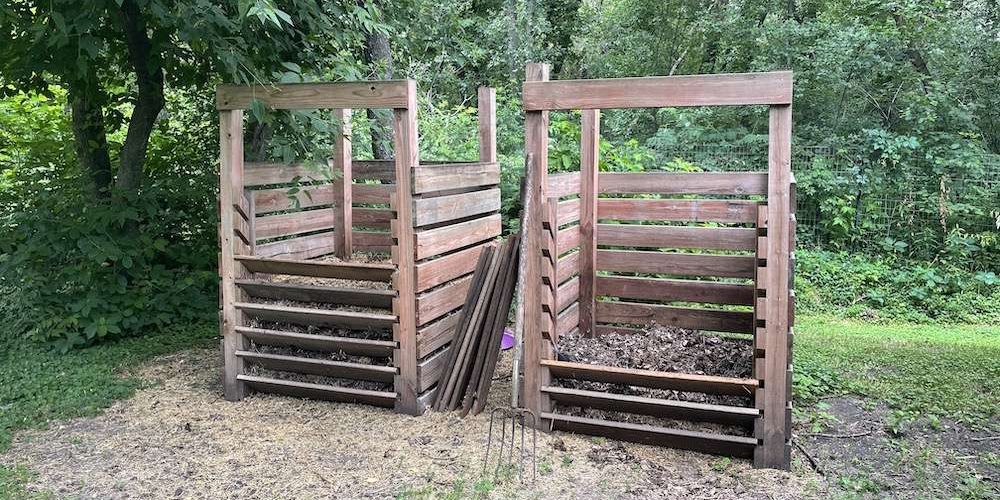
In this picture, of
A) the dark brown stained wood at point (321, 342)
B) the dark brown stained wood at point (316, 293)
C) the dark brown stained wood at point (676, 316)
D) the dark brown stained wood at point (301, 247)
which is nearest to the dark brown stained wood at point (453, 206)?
the dark brown stained wood at point (316, 293)

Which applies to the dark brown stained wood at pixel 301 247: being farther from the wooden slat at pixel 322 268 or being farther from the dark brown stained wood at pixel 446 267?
the dark brown stained wood at pixel 446 267

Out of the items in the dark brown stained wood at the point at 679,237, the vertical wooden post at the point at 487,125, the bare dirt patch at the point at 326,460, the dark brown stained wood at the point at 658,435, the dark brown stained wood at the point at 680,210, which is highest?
the vertical wooden post at the point at 487,125

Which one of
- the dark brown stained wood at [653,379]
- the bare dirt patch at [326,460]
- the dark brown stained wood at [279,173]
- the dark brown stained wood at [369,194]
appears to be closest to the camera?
the bare dirt patch at [326,460]

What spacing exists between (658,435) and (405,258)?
1652 mm

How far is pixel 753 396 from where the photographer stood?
3699 millimetres

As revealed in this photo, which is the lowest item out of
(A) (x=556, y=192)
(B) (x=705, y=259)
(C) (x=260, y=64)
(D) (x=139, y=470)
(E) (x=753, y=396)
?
(D) (x=139, y=470)

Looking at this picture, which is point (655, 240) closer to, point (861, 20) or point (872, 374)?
point (872, 374)

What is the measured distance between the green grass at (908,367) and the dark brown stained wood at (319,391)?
253 centimetres

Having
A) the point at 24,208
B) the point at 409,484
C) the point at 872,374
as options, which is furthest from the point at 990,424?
the point at 24,208

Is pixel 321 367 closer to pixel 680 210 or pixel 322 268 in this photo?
pixel 322 268

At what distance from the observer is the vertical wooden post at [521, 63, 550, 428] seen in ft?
12.9

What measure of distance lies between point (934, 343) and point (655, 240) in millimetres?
3161

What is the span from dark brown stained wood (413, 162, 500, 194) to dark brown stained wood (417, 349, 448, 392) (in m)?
0.99

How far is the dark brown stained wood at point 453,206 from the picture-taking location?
434cm
